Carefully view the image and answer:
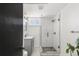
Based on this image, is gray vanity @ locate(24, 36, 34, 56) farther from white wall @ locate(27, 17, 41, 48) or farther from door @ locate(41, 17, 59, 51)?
door @ locate(41, 17, 59, 51)

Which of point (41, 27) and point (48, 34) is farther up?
point (41, 27)

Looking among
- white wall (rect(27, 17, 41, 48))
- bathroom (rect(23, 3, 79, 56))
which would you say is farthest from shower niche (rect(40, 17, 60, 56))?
white wall (rect(27, 17, 41, 48))

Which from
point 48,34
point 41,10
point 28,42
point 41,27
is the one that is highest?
point 41,10

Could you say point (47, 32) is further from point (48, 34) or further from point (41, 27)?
point (41, 27)

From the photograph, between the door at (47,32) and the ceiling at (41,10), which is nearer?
the ceiling at (41,10)

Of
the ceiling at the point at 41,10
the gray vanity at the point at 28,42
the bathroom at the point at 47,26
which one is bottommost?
the gray vanity at the point at 28,42

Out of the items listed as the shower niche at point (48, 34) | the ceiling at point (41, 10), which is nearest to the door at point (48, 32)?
the shower niche at point (48, 34)

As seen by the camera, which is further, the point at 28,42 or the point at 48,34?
the point at 48,34

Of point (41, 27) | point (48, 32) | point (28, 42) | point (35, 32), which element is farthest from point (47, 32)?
point (28, 42)

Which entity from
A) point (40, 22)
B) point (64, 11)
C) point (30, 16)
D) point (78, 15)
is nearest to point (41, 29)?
point (40, 22)

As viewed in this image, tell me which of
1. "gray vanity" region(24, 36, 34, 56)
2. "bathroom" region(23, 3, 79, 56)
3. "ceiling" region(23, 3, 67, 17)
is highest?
"ceiling" region(23, 3, 67, 17)

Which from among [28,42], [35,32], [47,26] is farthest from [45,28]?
[28,42]

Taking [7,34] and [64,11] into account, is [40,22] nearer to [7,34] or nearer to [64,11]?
[64,11]

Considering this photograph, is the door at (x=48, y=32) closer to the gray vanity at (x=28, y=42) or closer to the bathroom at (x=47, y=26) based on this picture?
the bathroom at (x=47, y=26)
